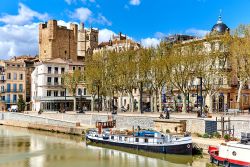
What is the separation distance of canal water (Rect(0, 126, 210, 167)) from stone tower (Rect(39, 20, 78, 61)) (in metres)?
58.8

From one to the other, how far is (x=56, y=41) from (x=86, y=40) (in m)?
18.3

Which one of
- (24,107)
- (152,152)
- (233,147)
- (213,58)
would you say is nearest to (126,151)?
(152,152)

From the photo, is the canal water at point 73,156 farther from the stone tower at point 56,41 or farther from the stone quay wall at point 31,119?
the stone tower at point 56,41

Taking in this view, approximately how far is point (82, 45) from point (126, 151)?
86544mm

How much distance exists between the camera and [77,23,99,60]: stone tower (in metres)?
123

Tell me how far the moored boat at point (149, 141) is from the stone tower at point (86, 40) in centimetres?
7870

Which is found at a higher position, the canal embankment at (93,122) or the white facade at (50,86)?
the white facade at (50,86)

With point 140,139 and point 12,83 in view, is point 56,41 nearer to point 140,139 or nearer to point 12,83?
point 12,83

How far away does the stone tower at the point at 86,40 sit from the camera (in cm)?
12300

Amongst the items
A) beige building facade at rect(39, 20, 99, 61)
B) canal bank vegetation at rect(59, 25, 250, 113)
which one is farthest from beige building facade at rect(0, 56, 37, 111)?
canal bank vegetation at rect(59, 25, 250, 113)

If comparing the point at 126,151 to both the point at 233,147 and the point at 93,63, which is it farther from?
the point at 93,63

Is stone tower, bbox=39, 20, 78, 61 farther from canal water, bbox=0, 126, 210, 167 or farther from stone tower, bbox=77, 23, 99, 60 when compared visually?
canal water, bbox=0, 126, 210, 167

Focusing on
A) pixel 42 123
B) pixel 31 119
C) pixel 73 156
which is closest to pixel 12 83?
pixel 31 119

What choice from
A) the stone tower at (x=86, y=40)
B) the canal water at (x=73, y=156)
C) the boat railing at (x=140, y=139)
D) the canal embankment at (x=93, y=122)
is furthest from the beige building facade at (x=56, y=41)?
the boat railing at (x=140, y=139)
